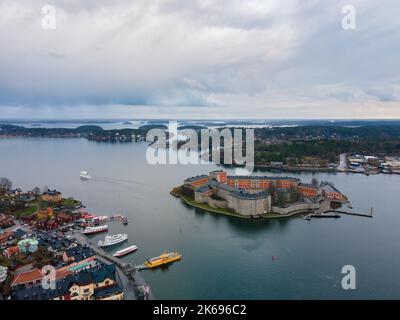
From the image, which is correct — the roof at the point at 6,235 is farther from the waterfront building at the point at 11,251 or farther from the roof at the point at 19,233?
the waterfront building at the point at 11,251

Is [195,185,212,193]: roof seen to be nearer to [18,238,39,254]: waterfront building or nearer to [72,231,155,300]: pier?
[72,231,155,300]: pier

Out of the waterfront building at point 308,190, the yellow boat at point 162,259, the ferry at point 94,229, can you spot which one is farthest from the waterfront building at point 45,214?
the waterfront building at point 308,190

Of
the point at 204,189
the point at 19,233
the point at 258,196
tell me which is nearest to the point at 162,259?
the point at 19,233

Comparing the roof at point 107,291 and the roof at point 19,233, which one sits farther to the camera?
the roof at point 19,233

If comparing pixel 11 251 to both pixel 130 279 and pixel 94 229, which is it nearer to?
pixel 94 229

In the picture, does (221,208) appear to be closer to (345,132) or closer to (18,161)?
(18,161)

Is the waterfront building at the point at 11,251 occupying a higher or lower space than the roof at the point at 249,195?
lower
